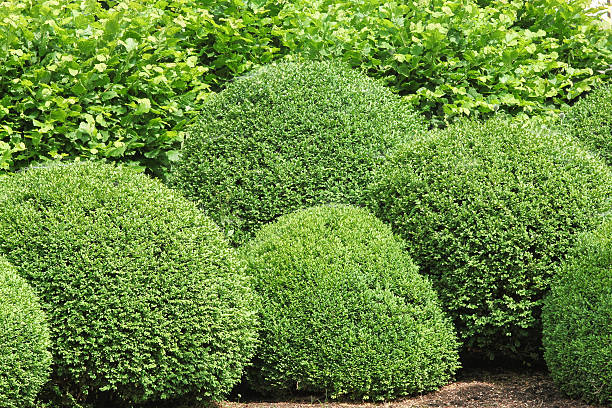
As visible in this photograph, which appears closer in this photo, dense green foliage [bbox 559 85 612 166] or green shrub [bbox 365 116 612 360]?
green shrub [bbox 365 116 612 360]

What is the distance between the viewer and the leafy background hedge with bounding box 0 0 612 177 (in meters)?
6.11

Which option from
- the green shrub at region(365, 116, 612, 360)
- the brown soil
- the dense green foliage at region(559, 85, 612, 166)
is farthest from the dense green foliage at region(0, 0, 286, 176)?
the dense green foliage at region(559, 85, 612, 166)

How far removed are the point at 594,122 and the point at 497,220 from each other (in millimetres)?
2500

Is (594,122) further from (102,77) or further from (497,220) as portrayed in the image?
(102,77)

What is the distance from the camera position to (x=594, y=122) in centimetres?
715

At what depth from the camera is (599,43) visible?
805cm

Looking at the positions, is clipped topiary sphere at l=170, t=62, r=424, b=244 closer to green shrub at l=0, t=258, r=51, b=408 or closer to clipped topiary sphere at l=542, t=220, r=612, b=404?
clipped topiary sphere at l=542, t=220, r=612, b=404

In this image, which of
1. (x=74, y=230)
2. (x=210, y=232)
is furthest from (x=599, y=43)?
(x=74, y=230)

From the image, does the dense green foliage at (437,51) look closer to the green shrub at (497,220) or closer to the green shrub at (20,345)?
the green shrub at (497,220)

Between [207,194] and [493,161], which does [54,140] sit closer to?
[207,194]

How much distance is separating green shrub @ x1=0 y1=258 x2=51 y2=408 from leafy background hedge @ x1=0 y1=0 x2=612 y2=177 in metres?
1.86

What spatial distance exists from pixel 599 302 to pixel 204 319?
2563mm

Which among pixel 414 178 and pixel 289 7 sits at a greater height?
pixel 289 7

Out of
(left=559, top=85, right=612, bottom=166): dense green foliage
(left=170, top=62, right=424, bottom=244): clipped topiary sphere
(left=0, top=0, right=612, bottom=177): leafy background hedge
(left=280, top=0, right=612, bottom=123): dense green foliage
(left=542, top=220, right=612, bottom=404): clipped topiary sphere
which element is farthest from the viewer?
(left=280, top=0, right=612, bottom=123): dense green foliage
